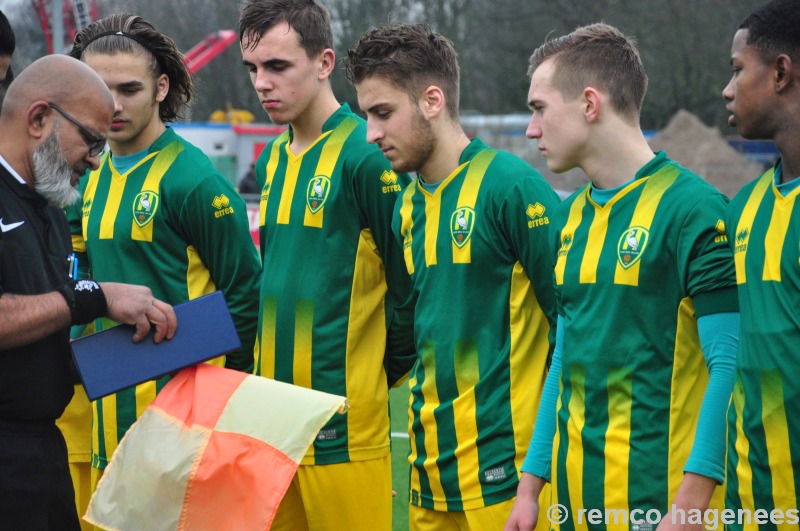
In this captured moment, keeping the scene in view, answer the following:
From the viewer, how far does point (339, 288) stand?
4.49 meters

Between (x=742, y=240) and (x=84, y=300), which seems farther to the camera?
(x=84, y=300)

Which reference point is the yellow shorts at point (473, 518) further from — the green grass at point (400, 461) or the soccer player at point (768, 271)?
the green grass at point (400, 461)

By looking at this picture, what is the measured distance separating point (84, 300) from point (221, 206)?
4.10 ft

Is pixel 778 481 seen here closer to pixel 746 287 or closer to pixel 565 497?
pixel 746 287

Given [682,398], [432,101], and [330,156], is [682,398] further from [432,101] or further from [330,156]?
[330,156]

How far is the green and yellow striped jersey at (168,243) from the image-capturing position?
4.64 m

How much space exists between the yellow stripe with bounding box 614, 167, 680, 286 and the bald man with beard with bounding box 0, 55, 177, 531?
1.49 metres

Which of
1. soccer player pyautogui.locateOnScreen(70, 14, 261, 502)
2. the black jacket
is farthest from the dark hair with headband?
the black jacket

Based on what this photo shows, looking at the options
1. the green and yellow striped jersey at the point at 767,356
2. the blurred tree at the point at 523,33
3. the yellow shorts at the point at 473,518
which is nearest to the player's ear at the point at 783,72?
the green and yellow striped jersey at the point at 767,356

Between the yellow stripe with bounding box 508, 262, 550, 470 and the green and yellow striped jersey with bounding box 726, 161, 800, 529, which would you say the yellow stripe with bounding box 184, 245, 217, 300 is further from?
the green and yellow striped jersey with bounding box 726, 161, 800, 529

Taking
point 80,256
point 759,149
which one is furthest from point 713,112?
point 80,256

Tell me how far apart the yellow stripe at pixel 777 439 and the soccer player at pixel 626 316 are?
0.15m

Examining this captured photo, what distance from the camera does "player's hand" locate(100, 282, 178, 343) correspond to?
3.59m

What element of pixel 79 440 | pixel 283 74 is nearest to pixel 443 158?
pixel 283 74
